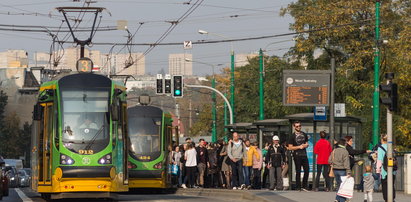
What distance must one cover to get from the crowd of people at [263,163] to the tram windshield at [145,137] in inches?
44.4

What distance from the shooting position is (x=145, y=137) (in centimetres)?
3244

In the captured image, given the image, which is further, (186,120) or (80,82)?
(186,120)

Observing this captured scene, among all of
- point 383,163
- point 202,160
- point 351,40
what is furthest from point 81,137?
point 351,40

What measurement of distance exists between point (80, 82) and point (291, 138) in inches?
258

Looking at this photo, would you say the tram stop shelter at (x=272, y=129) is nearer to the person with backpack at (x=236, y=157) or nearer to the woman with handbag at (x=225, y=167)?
the woman with handbag at (x=225, y=167)

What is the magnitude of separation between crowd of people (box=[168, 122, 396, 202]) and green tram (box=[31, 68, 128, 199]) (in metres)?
5.30

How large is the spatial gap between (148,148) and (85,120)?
8.56m

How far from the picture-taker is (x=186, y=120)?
18125cm

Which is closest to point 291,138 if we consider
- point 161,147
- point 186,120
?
point 161,147

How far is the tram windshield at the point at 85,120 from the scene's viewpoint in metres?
23.6

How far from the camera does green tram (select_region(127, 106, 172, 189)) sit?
31875 millimetres

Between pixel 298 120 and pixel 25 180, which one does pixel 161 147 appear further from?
pixel 25 180

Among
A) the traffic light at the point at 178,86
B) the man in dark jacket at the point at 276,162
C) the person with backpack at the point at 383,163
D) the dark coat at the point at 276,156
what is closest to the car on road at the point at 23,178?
the traffic light at the point at 178,86

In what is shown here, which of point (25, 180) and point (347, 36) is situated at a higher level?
point (347, 36)
